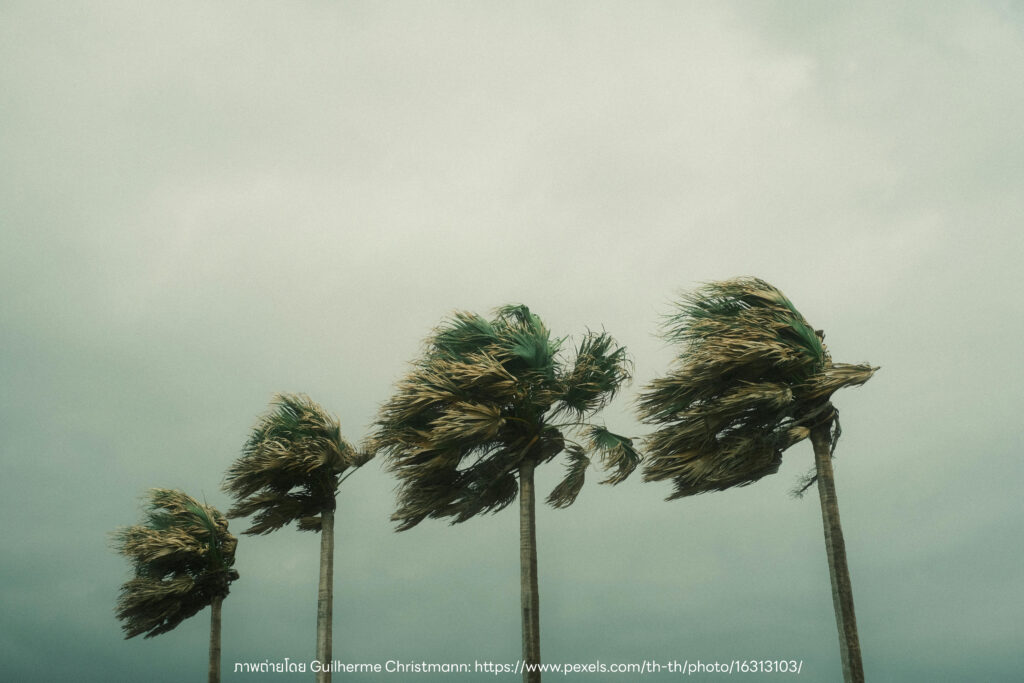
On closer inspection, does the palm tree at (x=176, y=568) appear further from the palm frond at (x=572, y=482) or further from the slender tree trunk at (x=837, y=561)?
the slender tree trunk at (x=837, y=561)

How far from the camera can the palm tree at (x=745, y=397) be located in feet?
42.3

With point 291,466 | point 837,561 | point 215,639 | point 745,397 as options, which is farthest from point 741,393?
point 215,639

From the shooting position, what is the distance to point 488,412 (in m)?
15.4

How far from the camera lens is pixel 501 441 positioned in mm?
16344

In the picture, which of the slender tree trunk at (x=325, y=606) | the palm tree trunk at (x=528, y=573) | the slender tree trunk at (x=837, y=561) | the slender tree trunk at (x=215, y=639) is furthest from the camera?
the slender tree trunk at (x=215, y=639)

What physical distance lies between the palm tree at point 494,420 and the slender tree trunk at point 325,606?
192 centimetres

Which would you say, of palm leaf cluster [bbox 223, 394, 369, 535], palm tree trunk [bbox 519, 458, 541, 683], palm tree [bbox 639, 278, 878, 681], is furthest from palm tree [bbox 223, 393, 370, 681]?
palm tree [bbox 639, 278, 878, 681]

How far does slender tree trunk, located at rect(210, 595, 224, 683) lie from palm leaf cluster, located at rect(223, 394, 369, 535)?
9.47 feet

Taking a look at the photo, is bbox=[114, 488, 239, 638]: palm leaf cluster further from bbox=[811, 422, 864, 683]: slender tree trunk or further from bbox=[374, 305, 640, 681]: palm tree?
bbox=[811, 422, 864, 683]: slender tree trunk

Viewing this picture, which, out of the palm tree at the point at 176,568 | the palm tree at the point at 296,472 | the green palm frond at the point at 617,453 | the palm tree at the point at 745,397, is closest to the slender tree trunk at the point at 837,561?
the palm tree at the point at 745,397

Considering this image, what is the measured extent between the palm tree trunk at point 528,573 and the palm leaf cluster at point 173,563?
9.23 meters

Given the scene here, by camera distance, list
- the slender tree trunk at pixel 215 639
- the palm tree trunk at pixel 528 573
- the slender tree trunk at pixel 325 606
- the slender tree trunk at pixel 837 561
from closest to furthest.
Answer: the slender tree trunk at pixel 837 561 → the palm tree trunk at pixel 528 573 → the slender tree trunk at pixel 325 606 → the slender tree trunk at pixel 215 639

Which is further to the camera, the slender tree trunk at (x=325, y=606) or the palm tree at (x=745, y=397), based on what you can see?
the slender tree trunk at (x=325, y=606)

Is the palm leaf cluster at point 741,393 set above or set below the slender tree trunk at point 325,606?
above
